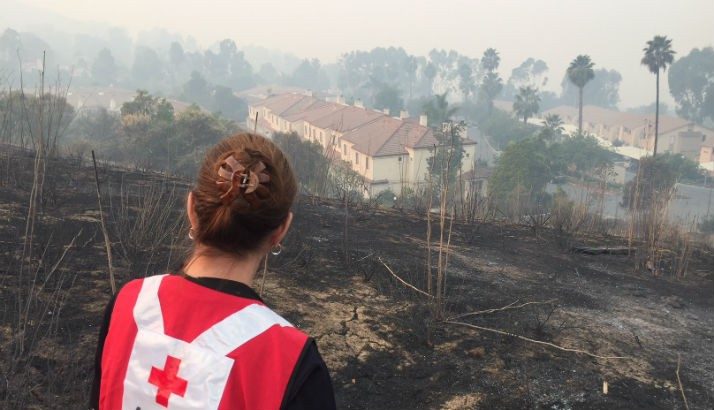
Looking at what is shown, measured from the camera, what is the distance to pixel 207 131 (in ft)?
76.8

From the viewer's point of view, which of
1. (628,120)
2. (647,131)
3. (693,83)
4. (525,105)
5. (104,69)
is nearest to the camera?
(647,131)

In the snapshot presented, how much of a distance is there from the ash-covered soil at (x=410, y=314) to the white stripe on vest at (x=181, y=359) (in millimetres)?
1729

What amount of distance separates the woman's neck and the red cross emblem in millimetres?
194

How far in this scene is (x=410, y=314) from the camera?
4.62 metres

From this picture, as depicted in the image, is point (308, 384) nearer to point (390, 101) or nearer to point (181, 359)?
point (181, 359)

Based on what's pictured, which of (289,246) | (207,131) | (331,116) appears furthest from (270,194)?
(331,116)

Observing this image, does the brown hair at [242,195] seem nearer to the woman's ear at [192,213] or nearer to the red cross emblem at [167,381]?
the woman's ear at [192,213]

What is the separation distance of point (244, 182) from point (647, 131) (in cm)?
5279

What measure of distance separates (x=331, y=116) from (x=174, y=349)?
41.7m

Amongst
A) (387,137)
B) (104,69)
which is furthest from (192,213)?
(104,69)

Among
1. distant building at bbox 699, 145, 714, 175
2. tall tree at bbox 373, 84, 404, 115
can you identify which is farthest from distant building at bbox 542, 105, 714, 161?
tall tree at bbox 373, 84, 404, 115

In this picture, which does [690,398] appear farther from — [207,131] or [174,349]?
[207,131]

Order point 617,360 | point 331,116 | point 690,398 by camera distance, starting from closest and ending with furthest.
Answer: point 690,398 → point 617,360 → point 331,116

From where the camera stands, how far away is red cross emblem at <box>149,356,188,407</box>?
112 centimetres
